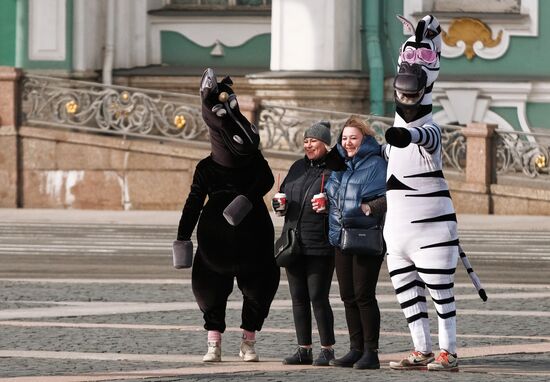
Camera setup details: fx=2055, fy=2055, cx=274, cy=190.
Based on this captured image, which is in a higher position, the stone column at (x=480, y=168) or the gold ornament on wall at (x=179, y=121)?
the gold ornament on wall at (x=179, y=121)

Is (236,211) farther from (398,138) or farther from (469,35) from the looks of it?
(469,35)

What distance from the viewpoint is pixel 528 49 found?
91.5 feet

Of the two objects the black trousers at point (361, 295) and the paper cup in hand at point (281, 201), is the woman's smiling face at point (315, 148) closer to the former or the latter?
the paper cup in hand at point (281, 201)

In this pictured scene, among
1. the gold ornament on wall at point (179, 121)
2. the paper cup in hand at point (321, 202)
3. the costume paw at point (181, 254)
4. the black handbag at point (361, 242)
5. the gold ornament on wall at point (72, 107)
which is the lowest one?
the costume paw at point (181, 254)

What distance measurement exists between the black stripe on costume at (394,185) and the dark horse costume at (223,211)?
2.58 ft

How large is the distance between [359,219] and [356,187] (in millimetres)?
178

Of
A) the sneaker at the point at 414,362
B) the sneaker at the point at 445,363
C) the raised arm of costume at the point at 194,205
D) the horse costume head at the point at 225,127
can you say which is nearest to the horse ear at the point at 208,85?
the horse costume head at the point at 225,127

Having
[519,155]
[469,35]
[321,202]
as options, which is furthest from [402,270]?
[469,35]

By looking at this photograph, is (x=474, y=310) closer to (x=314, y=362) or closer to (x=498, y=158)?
(x=314, y=362)

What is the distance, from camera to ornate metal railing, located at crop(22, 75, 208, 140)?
88.0ft

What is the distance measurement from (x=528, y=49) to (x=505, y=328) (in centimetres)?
1539

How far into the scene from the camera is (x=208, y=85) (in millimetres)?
11328

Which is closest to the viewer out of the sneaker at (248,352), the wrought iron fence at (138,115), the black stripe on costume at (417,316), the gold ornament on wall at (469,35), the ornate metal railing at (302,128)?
the black stripe on costume at (417,316)

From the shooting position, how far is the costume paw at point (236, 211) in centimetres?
1120
